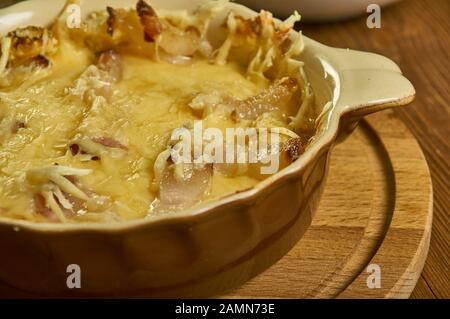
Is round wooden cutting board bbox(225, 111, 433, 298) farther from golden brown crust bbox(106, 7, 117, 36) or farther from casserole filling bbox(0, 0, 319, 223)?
golden brown crust bbox(106, 7, 117, 36)

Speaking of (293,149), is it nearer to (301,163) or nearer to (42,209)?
(301,163)

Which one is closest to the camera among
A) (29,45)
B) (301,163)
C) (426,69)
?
(301,163)

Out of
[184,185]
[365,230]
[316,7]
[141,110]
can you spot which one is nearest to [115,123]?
[141,110]

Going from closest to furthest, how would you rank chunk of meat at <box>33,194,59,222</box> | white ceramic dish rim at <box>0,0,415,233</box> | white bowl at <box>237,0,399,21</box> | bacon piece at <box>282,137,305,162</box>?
white ceramic dish rim at <box>0,0,415,233</box> < chunk of meat at <box>33,194,59,222</box> < bacon piece at <box>282,137,305,162</box> < white bowl at <box>237,0,399,21</box>

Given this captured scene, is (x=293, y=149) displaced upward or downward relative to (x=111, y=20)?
downward

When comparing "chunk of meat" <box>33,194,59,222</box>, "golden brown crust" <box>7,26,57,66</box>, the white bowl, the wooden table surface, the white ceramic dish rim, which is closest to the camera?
the white ceramic dish rim

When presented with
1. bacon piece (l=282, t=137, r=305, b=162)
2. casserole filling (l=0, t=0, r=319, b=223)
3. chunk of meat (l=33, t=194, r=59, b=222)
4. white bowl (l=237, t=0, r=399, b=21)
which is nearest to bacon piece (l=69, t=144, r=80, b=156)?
casserole filling (l=0, t=0, r=319, b=223)
